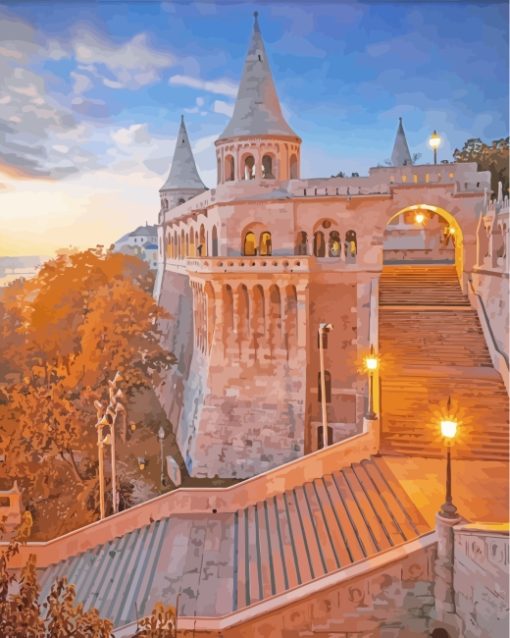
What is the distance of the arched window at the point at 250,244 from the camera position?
384 inches

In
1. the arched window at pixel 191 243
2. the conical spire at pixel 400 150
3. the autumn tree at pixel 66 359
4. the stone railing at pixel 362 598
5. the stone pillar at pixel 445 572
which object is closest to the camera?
the stone pillar at pixel 445 572

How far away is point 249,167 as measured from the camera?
33.0 feet

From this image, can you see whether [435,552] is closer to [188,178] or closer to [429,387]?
[429,387]

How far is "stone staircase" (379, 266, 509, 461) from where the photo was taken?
7.21 meters

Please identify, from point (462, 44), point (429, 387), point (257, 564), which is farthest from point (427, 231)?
point (257, 564)

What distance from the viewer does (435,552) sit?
4.88 m

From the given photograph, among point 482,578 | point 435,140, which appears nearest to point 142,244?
point 435,140

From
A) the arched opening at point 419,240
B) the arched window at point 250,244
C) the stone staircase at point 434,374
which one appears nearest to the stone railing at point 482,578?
the stone staircase at point 434,374

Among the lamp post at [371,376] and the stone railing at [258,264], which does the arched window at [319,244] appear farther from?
the lamp post at [371,376]

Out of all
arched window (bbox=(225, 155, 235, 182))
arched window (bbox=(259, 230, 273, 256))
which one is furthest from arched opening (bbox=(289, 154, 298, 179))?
arched window (bbox=(259, 230, 273, 256))

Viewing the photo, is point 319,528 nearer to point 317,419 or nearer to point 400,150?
point 317,419

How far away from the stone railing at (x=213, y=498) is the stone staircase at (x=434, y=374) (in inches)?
18.2

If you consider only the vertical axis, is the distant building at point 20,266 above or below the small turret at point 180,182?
below

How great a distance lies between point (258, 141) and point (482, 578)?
23.9ft
